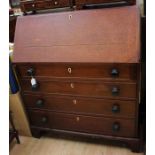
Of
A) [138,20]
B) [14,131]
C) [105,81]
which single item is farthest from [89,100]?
[14,131]

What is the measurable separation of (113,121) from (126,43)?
0.60 meters

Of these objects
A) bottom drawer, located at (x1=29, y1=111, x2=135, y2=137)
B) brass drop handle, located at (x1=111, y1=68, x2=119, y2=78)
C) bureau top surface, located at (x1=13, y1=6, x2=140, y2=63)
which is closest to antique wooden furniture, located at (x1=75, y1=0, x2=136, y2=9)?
bureau top surface, located at (x1=13, y1=6, x2=140, y2=63)

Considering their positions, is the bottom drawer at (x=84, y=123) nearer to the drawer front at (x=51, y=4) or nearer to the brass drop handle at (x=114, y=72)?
the brass drop handle at (x=114, y=72)

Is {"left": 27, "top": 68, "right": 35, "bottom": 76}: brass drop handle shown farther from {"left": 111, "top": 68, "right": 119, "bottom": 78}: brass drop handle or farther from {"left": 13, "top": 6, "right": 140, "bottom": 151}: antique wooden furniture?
{"left": 111, "top": 68, "right": 119, "bottom": 78}: brass drop handle

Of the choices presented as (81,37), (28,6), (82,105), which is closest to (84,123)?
(82,105)

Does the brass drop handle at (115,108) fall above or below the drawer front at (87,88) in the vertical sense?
below

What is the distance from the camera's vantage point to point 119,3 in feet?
5.02

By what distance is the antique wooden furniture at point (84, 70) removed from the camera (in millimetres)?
1396

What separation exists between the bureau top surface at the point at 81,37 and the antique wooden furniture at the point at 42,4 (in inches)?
4.1

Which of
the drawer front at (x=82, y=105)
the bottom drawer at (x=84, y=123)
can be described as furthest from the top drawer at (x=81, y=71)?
the bottom drawer at (x=84, y=123)

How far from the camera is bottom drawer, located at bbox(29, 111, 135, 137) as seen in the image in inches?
62.2

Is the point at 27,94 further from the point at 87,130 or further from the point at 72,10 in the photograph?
the point at 72,10

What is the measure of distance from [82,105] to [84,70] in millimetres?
303

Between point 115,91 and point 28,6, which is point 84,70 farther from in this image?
point 28,6
